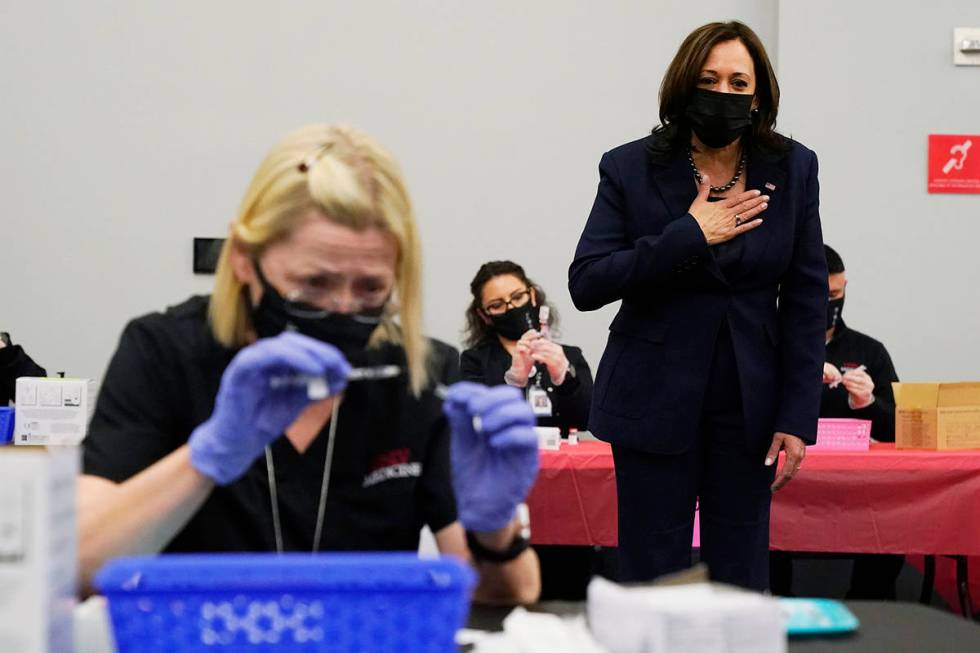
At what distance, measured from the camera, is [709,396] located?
6.79 ft

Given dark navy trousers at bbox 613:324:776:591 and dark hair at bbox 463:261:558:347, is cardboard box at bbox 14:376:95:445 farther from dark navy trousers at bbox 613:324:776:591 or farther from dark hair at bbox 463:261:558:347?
dark navy trousers at bbox 613:324:776:591

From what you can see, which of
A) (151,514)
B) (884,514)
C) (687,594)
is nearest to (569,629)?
(687,594)

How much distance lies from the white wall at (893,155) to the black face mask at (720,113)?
256cm

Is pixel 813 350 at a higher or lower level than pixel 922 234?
lower

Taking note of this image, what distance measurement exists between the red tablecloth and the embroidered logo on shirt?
169 centimetres

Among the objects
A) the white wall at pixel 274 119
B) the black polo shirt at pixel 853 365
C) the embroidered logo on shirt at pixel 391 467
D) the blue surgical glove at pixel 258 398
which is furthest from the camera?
the white wall at pixel 274 119

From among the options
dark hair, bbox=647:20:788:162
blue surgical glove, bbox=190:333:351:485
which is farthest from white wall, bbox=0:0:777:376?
blue surgical glove, bbox=190:333:351:485

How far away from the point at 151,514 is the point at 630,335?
123 cm

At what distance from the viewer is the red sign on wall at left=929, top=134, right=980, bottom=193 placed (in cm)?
456

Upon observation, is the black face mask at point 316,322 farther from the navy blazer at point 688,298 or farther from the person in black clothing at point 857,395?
the person in black clothing at point 857,395

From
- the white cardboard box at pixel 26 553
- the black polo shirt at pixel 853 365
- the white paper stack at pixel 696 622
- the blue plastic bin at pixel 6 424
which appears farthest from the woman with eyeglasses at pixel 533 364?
the white cardboard box at pixel 26 553

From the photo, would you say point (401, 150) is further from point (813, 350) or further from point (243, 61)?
point (813, 350)

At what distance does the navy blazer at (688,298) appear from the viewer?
2.04 m

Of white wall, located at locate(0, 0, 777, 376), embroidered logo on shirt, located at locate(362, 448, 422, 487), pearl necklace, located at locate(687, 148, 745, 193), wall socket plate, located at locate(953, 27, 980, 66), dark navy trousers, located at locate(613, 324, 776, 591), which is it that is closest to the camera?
embroidered logo on shirt, located at locate(362, 448, 422, 487)
